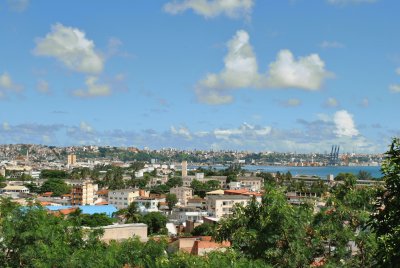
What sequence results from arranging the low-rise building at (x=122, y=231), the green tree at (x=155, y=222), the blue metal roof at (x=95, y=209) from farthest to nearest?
the blue metal roof at (x=95, y=209), the green tree at (x=155, y=222), the low-rise building at (x=122, y=231)

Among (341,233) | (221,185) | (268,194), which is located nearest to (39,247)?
(268,194)

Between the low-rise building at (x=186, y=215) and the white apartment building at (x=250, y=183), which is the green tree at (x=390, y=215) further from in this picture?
the white apartment building at (x=250, y=183)

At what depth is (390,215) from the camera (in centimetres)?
702

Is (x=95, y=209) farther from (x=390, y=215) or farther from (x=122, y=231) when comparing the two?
(x=390, y=215)

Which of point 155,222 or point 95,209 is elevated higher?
point 95,209

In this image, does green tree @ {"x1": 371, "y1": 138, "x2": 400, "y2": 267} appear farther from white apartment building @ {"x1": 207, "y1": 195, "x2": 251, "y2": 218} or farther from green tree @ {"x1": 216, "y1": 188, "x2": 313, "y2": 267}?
white apartment building @ {"x1": 207, "y1": 195, "x2": 251, "y2": 218}

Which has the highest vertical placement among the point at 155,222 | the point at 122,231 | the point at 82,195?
the point at 122,231

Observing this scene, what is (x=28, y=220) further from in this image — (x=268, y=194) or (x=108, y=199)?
(x=108, y=199)

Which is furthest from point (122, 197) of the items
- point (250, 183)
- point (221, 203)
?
point (250, 183)

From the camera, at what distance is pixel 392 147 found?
724 centimetres

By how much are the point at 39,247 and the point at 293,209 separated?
5.39 m

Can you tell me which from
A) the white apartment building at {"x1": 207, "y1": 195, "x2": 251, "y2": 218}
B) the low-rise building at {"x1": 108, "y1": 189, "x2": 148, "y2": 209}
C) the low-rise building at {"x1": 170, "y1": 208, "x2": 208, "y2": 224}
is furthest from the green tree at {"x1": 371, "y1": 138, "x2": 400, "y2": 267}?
the low-rise building at {"x1": 108, "y1": 189, "x2": 148, "y2": 209}

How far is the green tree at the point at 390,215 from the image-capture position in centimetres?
672

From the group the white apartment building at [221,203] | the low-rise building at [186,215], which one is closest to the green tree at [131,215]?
the low-rise building at [186,215]
